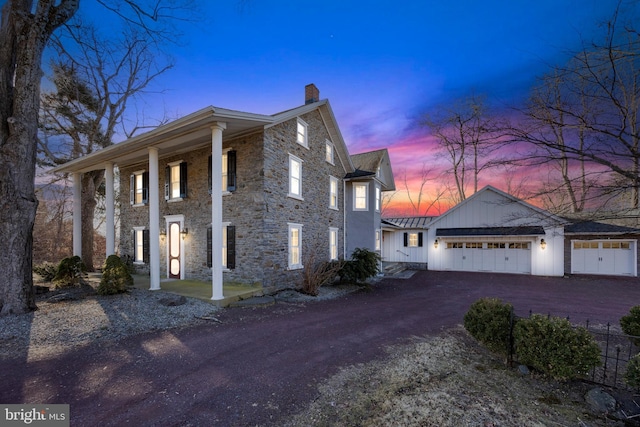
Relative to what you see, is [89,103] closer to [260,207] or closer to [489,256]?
[260,207]

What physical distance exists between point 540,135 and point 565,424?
3.35m

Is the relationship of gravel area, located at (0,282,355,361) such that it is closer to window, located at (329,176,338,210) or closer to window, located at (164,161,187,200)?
window, located at (164,161,187,200)

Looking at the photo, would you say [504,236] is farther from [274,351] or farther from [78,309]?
[78,309]

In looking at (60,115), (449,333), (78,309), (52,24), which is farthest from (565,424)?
(60,115)

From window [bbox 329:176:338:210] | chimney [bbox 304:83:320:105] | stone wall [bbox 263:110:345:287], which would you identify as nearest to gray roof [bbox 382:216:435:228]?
window [bbox 329:176:338:210]

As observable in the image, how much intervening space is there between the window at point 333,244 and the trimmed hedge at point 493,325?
876 centimetres

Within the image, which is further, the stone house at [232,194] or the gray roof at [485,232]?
the gray roof at [485,232]

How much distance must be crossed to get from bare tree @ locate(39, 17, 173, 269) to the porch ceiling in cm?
380

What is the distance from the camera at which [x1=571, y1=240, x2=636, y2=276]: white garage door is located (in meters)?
14.7

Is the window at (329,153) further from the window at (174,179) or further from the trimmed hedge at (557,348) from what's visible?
the trimmed hedge at (557,348)

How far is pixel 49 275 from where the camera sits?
1155 cm

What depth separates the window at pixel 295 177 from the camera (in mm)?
10682

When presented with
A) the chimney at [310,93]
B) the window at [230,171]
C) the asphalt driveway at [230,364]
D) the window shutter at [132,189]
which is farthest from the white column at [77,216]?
the chimney at [310,93]

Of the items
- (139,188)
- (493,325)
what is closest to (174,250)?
(139,188)
